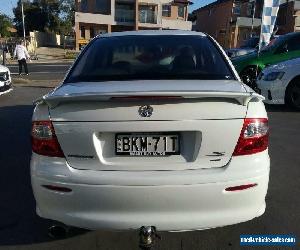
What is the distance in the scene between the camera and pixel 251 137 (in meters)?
2.83

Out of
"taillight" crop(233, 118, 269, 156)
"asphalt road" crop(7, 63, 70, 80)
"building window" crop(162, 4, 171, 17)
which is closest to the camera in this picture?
"taillight" crop(233, 118, 269, 156)

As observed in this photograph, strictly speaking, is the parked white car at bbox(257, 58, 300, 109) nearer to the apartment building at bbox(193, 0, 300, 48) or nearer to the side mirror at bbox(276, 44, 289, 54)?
the side mirror at bbox(276, 44, 289, 54)

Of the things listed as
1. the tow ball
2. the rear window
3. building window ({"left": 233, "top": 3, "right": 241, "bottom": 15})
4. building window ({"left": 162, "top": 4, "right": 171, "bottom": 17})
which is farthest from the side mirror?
building window ({"left": 233, "top": 3, "right": 241, "bottom": 15})

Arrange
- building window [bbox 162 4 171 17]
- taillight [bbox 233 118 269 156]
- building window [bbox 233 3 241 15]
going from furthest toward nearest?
building window [bbox 233 3 241 15], building window [bbox 162 4 171 17], taillight [bbox 233 118 269 156]

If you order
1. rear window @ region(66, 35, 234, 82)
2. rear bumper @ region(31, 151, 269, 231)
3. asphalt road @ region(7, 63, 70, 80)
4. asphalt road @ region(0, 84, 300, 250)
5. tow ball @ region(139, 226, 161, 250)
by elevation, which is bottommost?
asphalt road @ region(7, 63, 70, 80)

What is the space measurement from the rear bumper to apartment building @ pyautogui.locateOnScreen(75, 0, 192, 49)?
49145mm

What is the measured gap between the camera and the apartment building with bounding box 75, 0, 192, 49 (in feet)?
167

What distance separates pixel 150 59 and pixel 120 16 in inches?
1962

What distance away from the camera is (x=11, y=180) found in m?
4.75

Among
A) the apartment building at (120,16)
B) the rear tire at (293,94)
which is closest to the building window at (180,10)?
the apartment building at (120,16)

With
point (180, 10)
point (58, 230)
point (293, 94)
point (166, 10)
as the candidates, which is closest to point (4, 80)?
point (293, 94)

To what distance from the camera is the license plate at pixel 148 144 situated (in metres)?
2.75

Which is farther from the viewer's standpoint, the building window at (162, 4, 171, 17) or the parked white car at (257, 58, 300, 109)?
the building window at (162, 4, 171, 17)

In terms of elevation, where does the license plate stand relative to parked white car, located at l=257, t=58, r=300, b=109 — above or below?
above
